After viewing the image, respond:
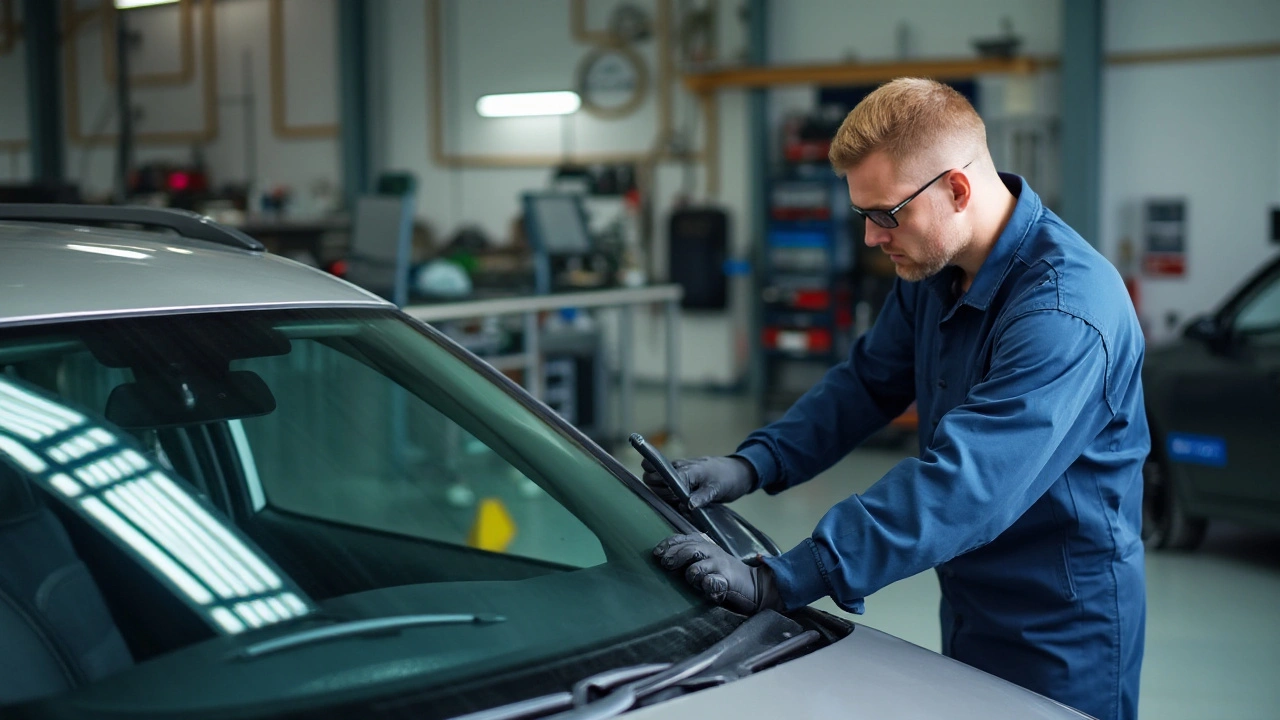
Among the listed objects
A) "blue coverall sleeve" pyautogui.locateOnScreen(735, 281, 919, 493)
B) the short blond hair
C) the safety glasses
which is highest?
the short blond hair

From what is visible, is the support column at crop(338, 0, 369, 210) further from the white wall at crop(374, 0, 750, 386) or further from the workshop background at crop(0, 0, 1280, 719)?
the white wall at crop(374, 0, 750, 386)

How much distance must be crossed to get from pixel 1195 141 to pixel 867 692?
7.13m

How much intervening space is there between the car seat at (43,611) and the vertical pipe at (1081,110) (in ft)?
22.9

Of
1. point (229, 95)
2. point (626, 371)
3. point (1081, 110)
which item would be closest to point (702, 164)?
point (1081, 110)

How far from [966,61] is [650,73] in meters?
2.59

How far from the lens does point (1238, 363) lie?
4.34m

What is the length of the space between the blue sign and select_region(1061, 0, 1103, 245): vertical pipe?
10.6 ft

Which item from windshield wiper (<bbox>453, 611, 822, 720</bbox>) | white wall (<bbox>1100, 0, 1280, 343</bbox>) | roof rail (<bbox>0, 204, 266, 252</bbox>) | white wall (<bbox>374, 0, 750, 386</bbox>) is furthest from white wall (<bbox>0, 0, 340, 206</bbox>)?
windshield wiper (<bbox>453, 611, 822, 720</bbox>)

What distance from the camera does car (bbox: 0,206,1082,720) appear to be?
4.00 ft

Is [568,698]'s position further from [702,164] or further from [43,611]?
[702,164]

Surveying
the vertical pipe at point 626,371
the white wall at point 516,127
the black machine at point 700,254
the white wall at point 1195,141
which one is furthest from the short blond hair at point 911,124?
the white wall at point 516,127

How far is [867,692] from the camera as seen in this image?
4.28ft

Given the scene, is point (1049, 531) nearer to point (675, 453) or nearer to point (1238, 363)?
point (1238, 363)

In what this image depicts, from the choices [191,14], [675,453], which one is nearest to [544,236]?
[675,453]
